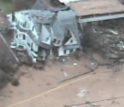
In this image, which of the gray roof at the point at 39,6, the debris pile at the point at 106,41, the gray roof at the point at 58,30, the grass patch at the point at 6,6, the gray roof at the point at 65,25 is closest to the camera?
the gray roof at the point at 58,30

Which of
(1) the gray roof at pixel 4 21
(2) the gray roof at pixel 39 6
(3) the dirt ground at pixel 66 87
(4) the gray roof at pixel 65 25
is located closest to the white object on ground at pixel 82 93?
(3) the dirt ground at pixel 66 87

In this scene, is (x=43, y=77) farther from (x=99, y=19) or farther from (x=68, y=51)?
(x=99, y=19)

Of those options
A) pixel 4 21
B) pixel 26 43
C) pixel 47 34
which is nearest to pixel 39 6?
pixel 4 21

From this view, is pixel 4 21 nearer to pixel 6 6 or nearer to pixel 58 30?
pixel 6 6

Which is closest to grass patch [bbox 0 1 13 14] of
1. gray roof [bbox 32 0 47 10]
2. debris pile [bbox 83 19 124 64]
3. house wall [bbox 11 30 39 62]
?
gray roof [bbox 32 0 47 10]

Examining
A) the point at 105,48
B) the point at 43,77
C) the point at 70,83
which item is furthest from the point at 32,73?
the point at 105,48

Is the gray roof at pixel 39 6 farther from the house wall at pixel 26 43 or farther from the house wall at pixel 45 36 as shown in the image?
the house wall at pixel 45 36

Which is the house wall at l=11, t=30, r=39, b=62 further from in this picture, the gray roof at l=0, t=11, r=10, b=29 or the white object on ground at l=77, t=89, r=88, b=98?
the white object on ground at l=77, t=89, r=88, b=98
